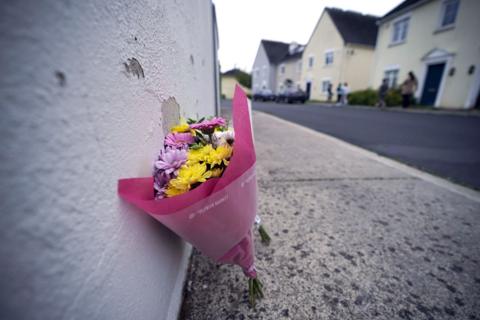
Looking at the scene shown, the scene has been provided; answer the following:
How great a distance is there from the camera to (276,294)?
3.22 feet

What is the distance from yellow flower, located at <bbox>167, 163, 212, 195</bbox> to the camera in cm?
60

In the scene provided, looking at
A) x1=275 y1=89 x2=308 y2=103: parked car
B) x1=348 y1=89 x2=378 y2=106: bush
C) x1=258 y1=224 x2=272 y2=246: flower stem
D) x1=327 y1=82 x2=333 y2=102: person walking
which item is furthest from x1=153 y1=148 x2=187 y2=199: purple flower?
x1=327 y1=82 x2=333 y2=102: person walking

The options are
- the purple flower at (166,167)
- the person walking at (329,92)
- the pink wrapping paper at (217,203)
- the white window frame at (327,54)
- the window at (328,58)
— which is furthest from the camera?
the window at (328,58)

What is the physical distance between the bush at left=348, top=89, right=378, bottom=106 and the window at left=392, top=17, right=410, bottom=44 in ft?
10.3

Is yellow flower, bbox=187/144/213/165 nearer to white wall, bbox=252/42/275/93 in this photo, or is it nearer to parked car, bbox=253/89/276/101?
parked car, bbox=253/89/276/101

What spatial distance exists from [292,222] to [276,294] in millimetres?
586

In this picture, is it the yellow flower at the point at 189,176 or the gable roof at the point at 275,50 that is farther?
the gable roof at the point at 275,50

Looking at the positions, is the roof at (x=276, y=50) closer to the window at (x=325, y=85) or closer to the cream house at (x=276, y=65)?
the cream house at (x=276, y=65)

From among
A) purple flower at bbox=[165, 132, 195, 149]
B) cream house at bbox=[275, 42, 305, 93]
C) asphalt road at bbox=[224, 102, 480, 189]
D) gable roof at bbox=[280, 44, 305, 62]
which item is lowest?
asphalt road at bbox=[224, 102, 480, 189]

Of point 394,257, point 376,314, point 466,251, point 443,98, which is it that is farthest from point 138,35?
point 443,98

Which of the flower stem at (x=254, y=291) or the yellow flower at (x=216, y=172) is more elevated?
the yellow flower at (x=216, y=172)

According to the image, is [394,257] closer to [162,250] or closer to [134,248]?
[162,250]

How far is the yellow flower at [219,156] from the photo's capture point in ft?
2.17

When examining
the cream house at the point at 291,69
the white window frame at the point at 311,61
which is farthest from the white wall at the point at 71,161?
the cream house at the point at 291,69
